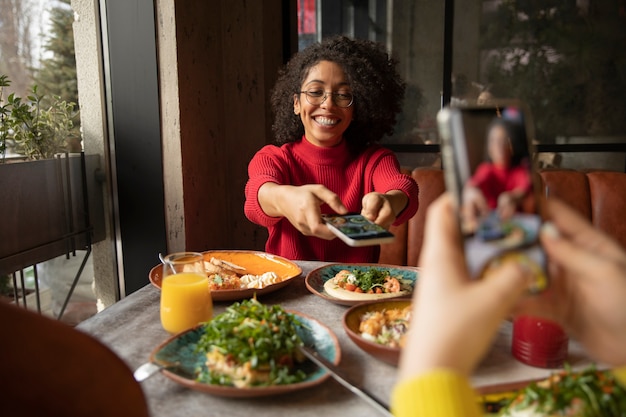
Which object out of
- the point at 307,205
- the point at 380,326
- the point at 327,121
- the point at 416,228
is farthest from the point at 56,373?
the point at 416,228

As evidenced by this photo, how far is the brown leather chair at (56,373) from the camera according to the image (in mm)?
591

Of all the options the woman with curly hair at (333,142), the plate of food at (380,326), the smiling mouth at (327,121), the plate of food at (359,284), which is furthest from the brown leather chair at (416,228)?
the plate of food at (380,326)

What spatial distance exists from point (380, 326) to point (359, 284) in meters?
0.30

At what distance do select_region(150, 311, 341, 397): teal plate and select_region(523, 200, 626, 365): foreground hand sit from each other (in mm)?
428

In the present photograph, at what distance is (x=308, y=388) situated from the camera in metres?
0.89

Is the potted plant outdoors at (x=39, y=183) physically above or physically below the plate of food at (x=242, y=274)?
above

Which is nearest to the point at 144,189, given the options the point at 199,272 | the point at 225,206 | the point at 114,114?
the point at 114,114

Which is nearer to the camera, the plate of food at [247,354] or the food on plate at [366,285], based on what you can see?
the plate of food at [247,354]

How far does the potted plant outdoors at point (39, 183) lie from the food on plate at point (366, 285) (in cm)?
130

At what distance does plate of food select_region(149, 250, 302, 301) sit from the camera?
1319mm

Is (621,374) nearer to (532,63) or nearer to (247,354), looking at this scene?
(247,354)

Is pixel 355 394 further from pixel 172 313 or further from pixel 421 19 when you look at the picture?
pixel 421 19

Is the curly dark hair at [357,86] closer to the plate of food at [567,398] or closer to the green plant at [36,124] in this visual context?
the green plant at [36,124]

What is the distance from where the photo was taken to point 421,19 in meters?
3.13
